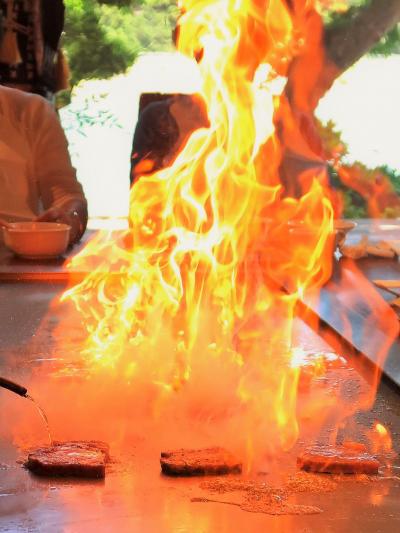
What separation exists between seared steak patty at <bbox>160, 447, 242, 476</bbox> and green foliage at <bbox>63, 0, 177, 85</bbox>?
5.69 metres

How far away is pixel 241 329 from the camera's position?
86.0 inches

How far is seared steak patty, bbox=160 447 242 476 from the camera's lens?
1.32 metres

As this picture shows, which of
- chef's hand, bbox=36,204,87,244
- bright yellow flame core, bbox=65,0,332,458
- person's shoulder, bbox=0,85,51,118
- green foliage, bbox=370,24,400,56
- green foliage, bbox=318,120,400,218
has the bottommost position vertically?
green foliage, bbox=318,120,400,218

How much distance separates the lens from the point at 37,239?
2934 millimetres

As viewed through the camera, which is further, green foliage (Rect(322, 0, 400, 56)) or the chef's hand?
green foliage (Rect(322, 0, 400, 56))

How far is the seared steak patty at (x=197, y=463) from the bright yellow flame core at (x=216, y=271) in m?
0.14

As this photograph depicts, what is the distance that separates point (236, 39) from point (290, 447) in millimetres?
2065

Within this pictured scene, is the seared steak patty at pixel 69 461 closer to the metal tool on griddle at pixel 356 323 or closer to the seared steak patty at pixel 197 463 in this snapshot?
the seared steak patty at pixel 197 463

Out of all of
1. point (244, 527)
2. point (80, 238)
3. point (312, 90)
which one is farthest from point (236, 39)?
point (312, 90)

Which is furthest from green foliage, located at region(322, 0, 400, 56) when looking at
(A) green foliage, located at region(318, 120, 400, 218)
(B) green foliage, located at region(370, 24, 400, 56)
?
(A) green foliage, located at region(318, 120, 400, 218)

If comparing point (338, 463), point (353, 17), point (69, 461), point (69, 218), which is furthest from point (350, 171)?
point (69, 461)

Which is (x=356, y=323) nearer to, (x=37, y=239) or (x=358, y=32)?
(x=37, y=239)

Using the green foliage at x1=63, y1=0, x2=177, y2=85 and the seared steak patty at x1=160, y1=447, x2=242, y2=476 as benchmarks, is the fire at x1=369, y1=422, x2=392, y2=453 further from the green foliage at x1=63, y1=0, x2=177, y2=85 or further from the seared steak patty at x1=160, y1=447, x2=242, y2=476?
the green foliage at x1=63, y1=0, x2=177, y2=85

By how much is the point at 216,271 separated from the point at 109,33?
14.9ft
